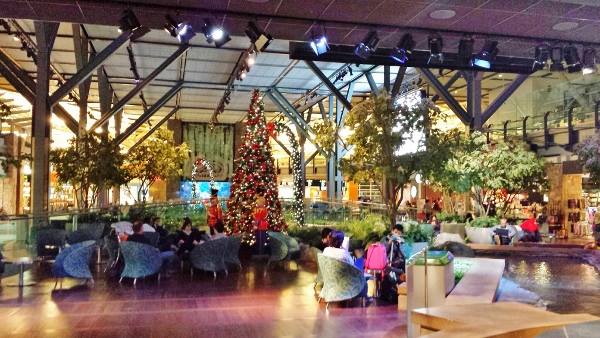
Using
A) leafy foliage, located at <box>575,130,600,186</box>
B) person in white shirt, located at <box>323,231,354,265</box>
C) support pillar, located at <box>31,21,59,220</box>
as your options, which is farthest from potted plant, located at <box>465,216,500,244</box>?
support pillar, located at <box>31,21,59,220</box>

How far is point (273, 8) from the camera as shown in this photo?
767 cm

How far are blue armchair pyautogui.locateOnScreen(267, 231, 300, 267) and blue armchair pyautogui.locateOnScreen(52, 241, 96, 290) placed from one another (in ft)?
12.0

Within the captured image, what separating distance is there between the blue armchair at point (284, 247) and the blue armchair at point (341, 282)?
3.79 m

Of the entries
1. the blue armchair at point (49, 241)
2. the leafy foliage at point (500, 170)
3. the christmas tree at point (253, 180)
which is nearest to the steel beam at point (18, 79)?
the blue armchair at point (49, 241)

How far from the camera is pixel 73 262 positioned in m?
8.61

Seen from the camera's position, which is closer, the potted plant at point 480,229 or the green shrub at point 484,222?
the potted plant at point 480,229

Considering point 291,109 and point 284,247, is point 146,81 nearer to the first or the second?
point 284,247

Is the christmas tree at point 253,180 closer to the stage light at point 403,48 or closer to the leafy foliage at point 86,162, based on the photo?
the leafy foliage at point 86,162

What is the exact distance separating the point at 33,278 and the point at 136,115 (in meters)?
21.9

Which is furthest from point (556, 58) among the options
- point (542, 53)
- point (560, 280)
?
point (560, 280)

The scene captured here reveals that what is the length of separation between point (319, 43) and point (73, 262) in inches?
188

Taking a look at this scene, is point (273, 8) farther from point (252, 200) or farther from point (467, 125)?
point (467, 125)

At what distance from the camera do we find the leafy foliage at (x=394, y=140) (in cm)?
1046

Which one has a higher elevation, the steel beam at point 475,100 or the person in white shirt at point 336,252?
the steel beam at point 475,100
